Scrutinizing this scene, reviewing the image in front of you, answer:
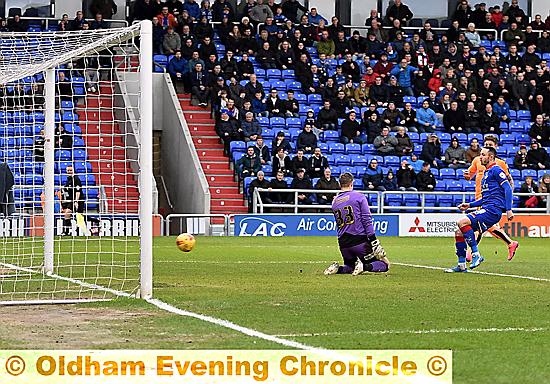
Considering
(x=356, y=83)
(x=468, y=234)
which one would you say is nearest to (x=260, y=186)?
(x=356, y=83)

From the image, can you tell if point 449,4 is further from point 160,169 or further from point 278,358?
point 278,358

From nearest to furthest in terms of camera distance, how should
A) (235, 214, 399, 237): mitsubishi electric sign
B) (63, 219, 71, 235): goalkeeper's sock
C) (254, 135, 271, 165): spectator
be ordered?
(63, 219, 71, 235): goalkeeper's sock
(235, 214, 399, 237): mitsubishi electric sign
(254, 135, 271, 165): spectator

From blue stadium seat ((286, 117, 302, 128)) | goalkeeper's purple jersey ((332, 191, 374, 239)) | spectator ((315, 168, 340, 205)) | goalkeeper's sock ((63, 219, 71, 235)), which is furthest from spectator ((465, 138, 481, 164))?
goalkeeper's purple jersey ((332, 191, 374, 239))

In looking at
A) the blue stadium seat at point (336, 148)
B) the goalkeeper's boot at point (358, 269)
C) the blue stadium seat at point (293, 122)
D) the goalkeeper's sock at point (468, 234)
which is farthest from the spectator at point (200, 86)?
the goalkeeper's boot at point (358, 269)

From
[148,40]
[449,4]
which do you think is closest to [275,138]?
[449,4]

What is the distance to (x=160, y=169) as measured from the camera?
34.8 m

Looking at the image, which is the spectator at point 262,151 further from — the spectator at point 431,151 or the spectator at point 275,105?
the spectator at point 431,151

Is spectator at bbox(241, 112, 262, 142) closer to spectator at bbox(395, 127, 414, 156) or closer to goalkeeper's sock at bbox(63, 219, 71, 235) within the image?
spectator at bbox(395, 127, 414, 156)

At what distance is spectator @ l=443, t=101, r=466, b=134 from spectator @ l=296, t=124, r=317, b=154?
507 cm

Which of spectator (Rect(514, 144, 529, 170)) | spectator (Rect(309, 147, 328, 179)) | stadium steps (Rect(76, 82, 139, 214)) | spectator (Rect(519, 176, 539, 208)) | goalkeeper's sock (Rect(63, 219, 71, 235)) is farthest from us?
spectator (Rect(514, 144, 529, 170))

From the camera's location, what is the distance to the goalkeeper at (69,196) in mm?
22172

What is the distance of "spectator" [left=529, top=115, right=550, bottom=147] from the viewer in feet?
117

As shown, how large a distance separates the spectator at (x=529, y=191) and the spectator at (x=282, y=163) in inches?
273

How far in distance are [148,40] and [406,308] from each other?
3904 millimetres
